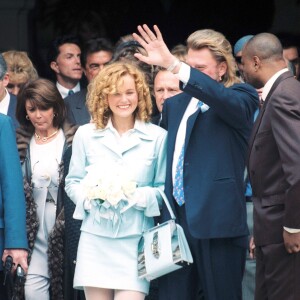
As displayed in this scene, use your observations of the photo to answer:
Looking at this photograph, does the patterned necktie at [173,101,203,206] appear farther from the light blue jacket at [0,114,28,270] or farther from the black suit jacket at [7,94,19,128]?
the black suit jacket at [7,94,19,128]

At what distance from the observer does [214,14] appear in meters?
12.6

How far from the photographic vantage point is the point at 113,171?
7.45m

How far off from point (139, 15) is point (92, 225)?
5390 mm

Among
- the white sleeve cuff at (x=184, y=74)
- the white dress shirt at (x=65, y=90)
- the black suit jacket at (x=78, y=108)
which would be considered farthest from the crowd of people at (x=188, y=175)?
the white dress shirt at (x=65, y=90)

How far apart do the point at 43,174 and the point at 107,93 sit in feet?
3.29

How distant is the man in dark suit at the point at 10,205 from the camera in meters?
7.37

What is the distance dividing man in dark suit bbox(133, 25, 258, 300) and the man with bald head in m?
0.25

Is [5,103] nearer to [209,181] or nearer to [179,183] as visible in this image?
[179,183]

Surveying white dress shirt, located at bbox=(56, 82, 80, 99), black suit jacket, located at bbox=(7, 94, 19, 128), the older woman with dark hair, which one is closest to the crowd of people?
the older woman with dark hair

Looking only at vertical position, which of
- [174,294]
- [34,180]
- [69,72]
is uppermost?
[69,72]

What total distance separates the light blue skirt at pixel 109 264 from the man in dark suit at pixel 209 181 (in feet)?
0.65

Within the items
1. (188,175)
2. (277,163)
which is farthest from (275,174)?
(188,175)

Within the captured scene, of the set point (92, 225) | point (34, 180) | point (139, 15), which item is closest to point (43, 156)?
point (34, 180)

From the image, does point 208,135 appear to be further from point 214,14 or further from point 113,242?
point 214,14
